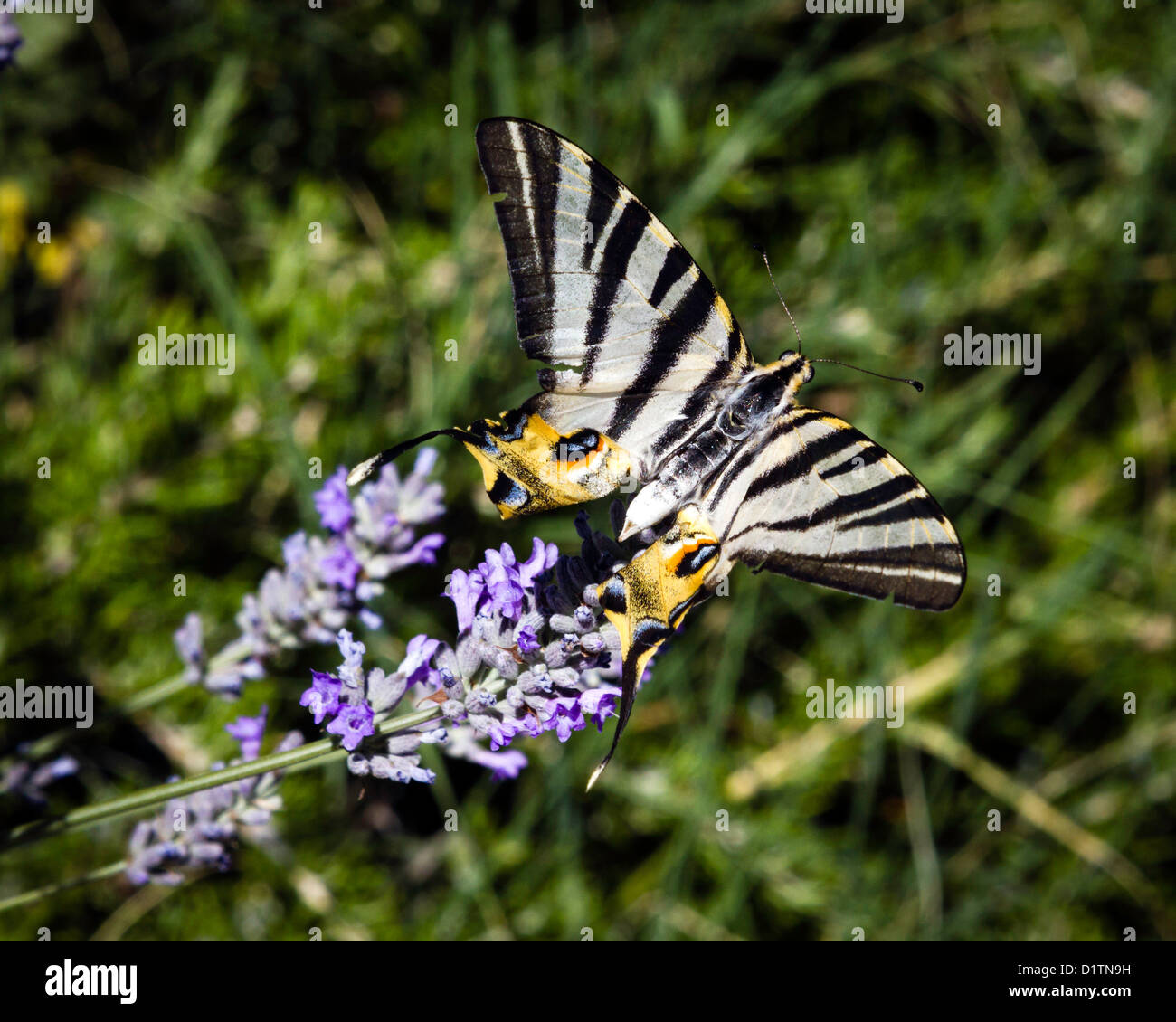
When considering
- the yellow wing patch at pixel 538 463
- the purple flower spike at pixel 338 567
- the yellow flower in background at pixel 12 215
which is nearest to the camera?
the yellow wing patch at pixel 538 463

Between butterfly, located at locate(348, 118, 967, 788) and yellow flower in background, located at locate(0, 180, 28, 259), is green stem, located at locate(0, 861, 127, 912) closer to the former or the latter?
butterfly, located at locate(348, 118, 967, 788)

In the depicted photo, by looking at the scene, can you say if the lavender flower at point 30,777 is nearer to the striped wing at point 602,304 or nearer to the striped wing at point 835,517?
the striped wing at point 602,304

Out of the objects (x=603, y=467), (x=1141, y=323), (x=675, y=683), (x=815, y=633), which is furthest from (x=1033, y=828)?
(x=603, y=467)

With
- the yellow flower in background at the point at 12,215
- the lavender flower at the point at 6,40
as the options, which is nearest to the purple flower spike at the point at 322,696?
the lavender flower at the point at 6,40

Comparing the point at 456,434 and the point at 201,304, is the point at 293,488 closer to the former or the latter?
the point at 201,304

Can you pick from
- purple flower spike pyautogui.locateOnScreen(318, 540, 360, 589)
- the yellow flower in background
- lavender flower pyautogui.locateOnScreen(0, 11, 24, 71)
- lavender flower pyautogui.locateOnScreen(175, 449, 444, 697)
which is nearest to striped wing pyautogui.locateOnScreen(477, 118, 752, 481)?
lavender flower pyautogui.locateOnScreen(175, 449, 444, 697)

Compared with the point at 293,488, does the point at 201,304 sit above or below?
above

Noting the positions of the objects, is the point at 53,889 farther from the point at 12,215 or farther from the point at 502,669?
the point at 12,215
